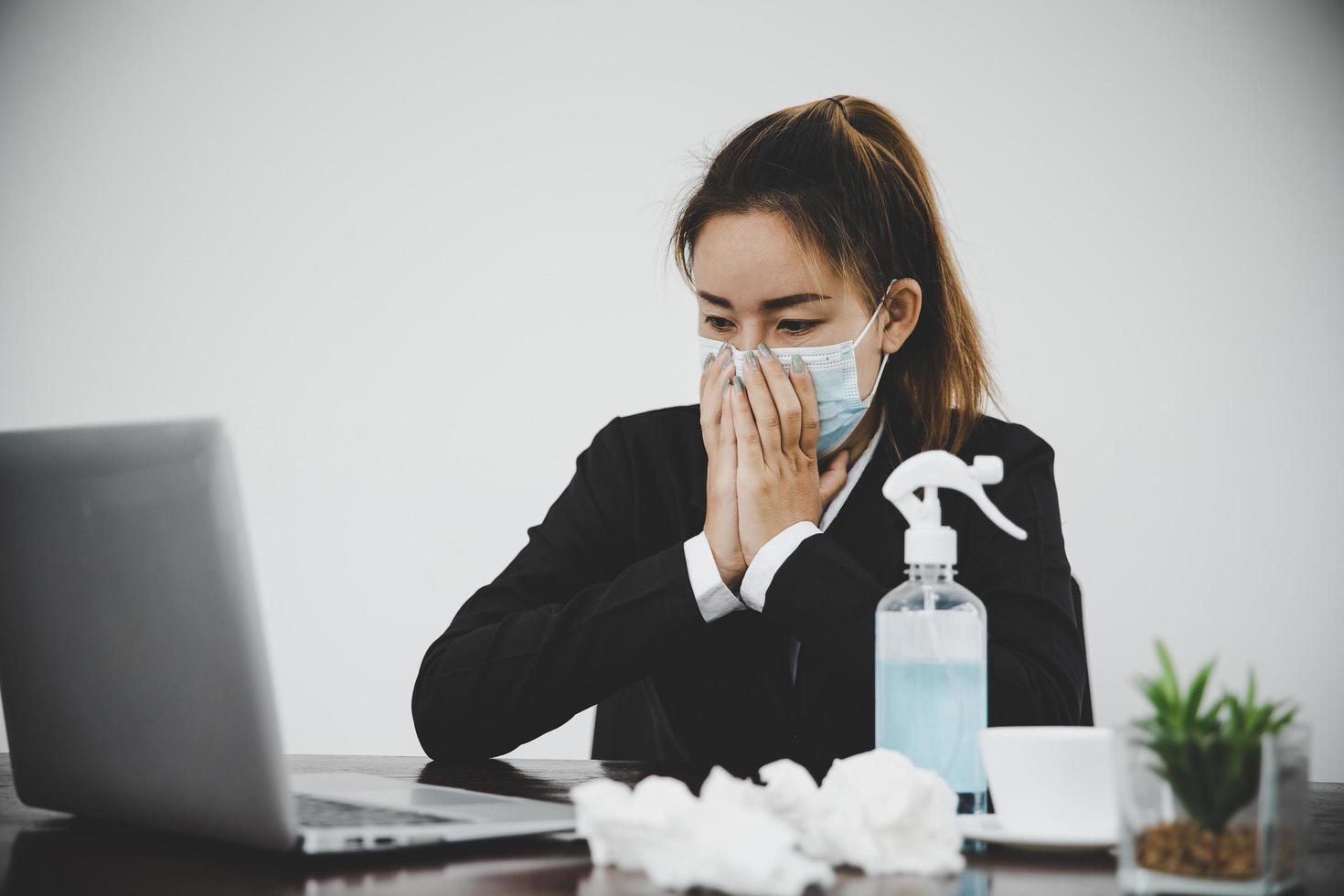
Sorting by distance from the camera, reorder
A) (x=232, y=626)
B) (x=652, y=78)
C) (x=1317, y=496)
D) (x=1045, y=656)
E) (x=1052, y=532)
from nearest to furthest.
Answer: (x=232, y=626) < (x=1045, y=656) < (x=1052, y=532) < (x=1317, y=496) < (x=652, y=78)

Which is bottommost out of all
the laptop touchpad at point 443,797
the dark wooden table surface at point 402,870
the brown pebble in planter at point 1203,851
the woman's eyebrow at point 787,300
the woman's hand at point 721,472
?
the laptop touchpad at point 443,797

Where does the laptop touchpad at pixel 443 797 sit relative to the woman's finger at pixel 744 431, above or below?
below

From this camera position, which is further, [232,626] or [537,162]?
[537,162]

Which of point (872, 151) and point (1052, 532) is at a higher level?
point (872, 151)

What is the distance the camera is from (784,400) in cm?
146

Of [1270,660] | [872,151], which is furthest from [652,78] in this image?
[1270,660]

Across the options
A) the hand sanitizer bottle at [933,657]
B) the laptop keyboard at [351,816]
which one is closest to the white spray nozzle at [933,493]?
the hand sanitizer bottle at [933,657]

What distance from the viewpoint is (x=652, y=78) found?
2695 millimetres

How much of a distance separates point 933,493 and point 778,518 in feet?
1.59

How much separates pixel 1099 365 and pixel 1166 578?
15.9 inches

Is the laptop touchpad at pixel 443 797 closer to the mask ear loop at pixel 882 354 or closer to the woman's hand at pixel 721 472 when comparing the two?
the woman's hand at pixel 721 472

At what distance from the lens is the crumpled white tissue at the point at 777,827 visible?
610 millimetres

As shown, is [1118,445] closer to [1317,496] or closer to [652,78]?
[1317,496]

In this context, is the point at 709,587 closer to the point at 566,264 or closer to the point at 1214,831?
the point at 1214,831
